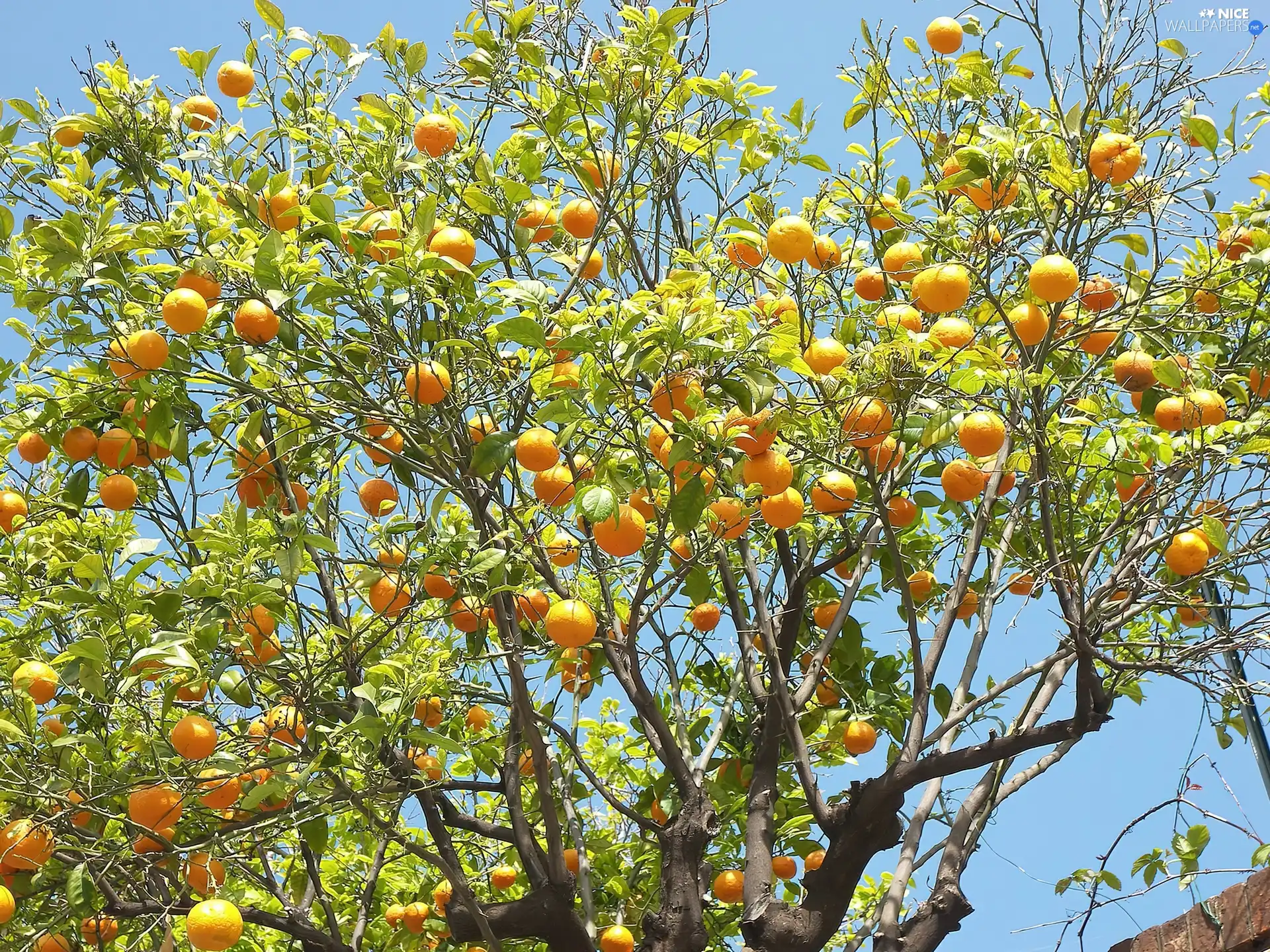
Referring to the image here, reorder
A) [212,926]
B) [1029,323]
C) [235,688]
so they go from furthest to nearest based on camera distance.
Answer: [235,688] < [1029,323] < [212,926]

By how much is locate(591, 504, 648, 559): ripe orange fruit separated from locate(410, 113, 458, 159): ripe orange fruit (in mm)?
1219

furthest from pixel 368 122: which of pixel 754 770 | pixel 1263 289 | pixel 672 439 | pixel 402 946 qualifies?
pixel 402 946

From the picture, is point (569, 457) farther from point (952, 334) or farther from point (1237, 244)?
point (1237, 244)

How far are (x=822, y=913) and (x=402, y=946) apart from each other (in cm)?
188

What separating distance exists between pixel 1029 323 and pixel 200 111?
8.59 ft

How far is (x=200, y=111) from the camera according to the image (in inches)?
151

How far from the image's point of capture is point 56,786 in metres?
3.16

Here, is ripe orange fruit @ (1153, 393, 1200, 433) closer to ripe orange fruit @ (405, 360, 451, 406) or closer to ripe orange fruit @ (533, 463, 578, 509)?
ripe orange fruit @ (533, 463, 578, 509)

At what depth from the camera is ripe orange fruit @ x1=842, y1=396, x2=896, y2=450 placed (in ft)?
9.61

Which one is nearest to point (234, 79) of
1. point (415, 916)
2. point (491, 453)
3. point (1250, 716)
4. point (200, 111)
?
point (200, 111)

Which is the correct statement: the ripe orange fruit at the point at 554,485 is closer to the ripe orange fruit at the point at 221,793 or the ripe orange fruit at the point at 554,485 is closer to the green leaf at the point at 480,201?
the green leaf at the point at 480,201

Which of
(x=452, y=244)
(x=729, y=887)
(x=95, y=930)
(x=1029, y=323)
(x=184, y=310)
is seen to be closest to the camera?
(x=184, y=310)

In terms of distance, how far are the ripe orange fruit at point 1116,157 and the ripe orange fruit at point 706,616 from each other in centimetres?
204

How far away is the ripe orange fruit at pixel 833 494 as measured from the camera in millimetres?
3248
